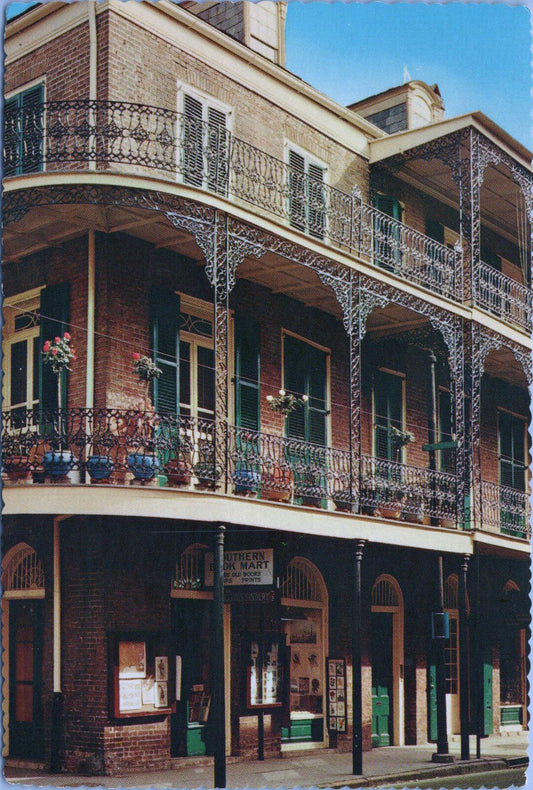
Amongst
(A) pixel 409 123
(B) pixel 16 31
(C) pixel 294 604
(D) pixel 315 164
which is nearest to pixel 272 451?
(C) pixel 294 604

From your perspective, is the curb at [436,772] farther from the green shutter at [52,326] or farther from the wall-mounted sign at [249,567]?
the green shutter at [52,326]

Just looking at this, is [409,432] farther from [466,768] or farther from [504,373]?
[466,768]

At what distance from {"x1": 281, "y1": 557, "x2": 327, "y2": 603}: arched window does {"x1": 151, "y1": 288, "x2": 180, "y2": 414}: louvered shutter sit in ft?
12.0

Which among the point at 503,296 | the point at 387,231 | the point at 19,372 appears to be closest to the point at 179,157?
the point at 19,372

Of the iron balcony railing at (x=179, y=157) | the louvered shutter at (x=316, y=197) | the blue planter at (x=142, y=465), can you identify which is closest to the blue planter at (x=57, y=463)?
the blue planter at (x=142, y=465)

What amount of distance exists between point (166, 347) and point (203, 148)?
2.59m

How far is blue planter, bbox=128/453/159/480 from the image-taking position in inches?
534

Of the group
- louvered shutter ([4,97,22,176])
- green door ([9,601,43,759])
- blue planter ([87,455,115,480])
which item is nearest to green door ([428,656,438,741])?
green door ([9,601,43,759])

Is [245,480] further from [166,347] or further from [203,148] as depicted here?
[203,148]

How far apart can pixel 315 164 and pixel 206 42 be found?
3.11 metres

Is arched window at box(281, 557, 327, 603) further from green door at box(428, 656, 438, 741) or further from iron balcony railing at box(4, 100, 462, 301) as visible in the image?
iron balcony railing at box(4, 100, 462, 301)

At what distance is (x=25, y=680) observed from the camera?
14586mm

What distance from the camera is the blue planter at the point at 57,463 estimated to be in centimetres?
1318

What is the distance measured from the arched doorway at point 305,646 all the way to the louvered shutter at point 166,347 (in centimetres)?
369
